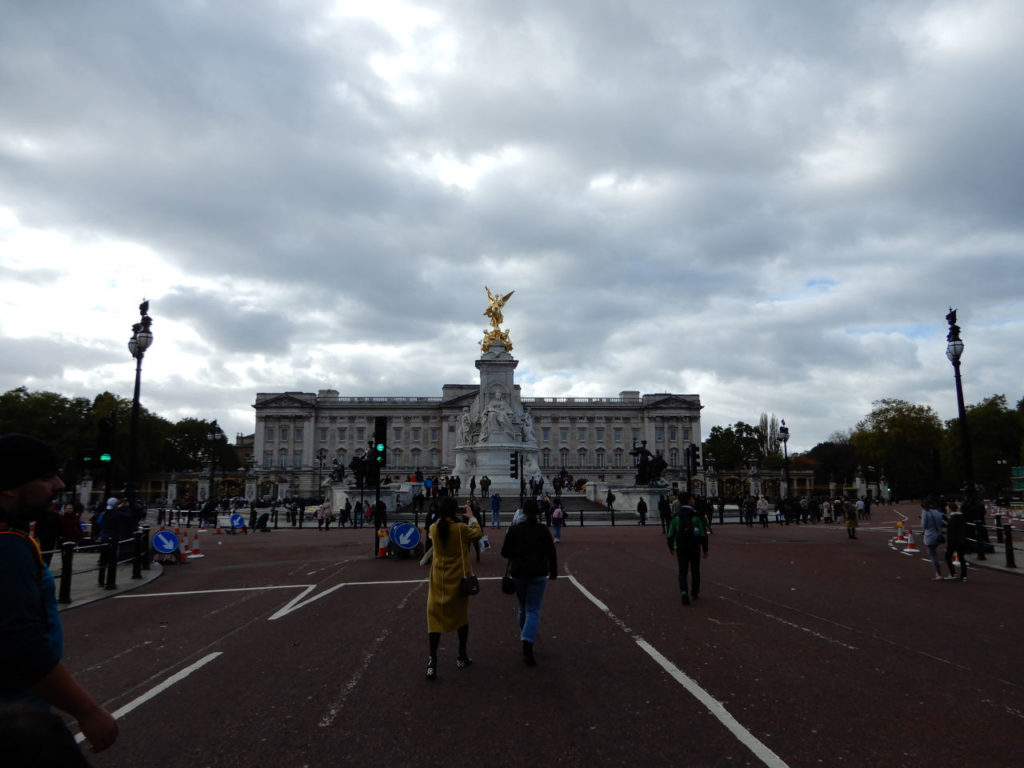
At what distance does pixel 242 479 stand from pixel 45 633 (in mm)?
125920

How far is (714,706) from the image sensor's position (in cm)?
598

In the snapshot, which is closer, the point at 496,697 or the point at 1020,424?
the point at 496,697

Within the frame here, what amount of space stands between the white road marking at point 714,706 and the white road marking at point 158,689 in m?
5.04

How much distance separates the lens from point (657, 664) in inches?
290

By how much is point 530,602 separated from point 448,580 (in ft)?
3.30

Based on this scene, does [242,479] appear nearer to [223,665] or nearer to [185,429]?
[185,429]

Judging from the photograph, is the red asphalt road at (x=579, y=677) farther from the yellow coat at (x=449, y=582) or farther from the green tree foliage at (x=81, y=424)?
the green tree foliage at (x=81, y=424)

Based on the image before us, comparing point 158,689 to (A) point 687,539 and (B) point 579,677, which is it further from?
(A) point 687,539

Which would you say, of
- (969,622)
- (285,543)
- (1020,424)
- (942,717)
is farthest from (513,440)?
(1020,424)

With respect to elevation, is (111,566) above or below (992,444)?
below

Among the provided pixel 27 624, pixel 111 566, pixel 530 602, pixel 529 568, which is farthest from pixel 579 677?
pixel 111 566

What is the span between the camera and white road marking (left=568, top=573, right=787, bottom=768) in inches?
194

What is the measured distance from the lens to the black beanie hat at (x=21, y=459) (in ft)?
9.15

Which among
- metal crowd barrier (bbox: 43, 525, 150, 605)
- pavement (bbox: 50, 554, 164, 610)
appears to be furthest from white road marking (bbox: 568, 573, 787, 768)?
pavement (bbox: 50, 554, 164, 610)
